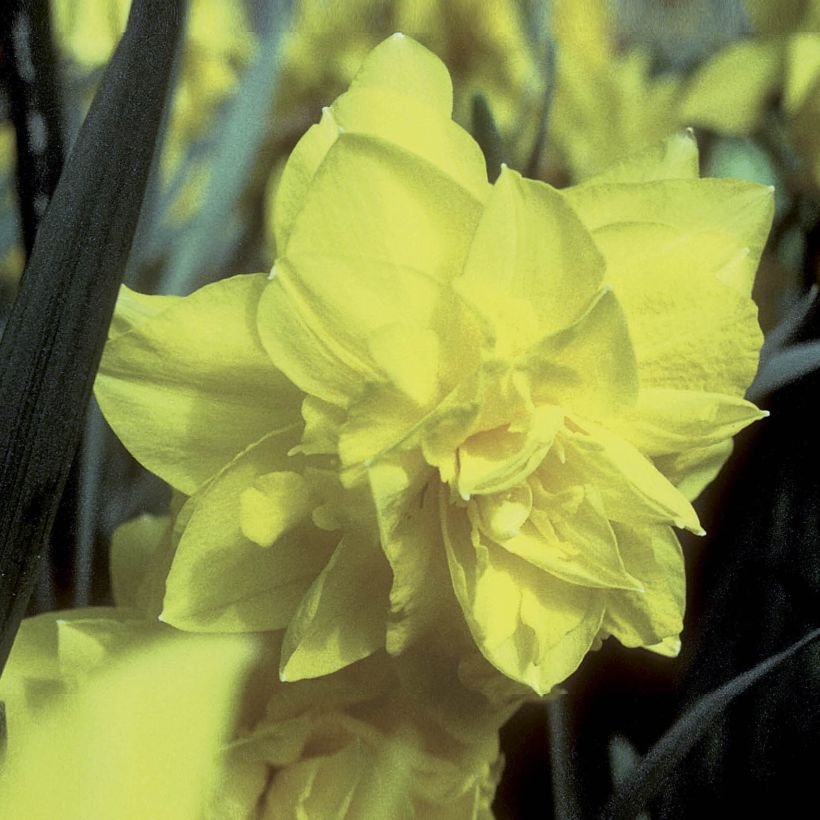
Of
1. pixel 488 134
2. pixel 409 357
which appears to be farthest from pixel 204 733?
pixel 488 134

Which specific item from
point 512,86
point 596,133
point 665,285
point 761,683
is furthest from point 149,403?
point 512,86

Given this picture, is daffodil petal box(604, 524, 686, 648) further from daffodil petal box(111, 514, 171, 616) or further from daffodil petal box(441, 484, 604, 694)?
daffodil petal box(111, 514, 171, 616)

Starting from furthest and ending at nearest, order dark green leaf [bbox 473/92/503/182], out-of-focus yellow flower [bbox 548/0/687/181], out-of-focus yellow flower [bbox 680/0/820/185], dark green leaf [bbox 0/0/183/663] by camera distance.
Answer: out-of-focus yellow flower [bbox 548/0/687/181], out-of-focus yellow flower [bbox 680/0/820/185], dark green leaf [bbox 473/92/503/182], dark green leaf [bbox 0/0/183/663]

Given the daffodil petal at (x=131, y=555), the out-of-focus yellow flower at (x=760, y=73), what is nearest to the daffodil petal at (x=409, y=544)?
the daffodil petal at (x=131, y=555)

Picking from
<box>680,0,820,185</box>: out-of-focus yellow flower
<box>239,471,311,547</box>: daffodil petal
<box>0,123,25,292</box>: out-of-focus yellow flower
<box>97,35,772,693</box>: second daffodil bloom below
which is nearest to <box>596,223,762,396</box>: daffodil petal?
<box>97,35,772,693</box>: second daffodil bloom below

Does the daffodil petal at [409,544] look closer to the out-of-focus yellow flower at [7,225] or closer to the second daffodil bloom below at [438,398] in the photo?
the second daffodil bloom below at [438,398]

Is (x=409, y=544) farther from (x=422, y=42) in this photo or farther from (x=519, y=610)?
(x=422, y=42)

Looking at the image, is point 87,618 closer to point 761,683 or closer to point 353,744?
point 353,744

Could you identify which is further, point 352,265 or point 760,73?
point 760,73
